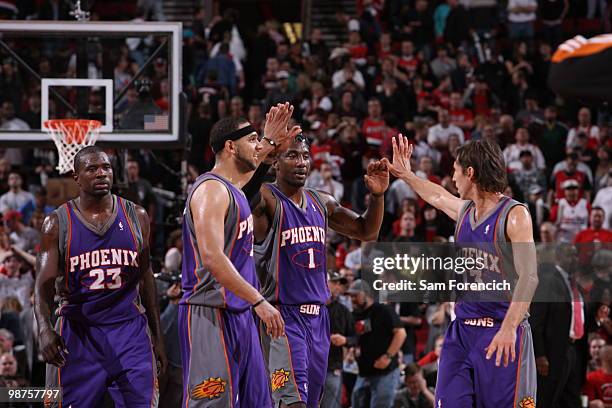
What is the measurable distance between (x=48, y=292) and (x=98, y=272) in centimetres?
36

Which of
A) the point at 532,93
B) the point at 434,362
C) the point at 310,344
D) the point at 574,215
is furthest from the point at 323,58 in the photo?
the point at 310,344

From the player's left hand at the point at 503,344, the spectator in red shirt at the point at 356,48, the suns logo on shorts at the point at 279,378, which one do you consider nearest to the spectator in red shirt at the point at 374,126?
the spectator in red shirt at the point at 356,48

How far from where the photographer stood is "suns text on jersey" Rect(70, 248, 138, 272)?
7.36 meters

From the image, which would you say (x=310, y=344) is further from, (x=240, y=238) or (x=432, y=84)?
(x=432, y=84)

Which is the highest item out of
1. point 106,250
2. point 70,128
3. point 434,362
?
point 70,128

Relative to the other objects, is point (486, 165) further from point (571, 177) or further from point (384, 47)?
point (384, 47)

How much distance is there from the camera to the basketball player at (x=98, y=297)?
23.9ft

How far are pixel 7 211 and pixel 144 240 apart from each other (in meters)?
7.72

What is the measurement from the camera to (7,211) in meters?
14.7

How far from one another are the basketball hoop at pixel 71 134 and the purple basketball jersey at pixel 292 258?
11.1ft

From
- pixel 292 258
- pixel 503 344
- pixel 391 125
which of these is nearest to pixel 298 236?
pixel 292 258

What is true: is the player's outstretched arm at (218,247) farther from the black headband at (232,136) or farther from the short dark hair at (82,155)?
the short dark hair at (82,155)

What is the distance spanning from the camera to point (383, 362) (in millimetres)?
11117

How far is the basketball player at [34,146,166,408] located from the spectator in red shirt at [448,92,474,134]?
11.0 meters
